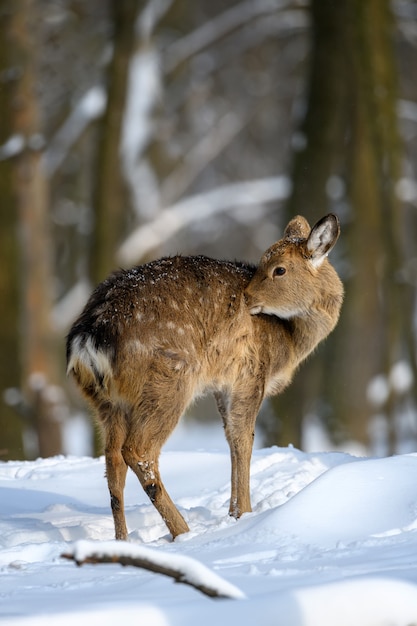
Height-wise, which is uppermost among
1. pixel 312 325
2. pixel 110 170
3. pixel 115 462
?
pixel 110 170

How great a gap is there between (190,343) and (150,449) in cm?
73

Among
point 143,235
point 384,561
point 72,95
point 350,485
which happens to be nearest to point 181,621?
point 384,561

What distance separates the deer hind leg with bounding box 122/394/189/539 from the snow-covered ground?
0.81 ft

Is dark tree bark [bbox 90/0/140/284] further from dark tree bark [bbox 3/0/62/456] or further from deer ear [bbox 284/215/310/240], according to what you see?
deer ear [bbox 284/215/310/240]

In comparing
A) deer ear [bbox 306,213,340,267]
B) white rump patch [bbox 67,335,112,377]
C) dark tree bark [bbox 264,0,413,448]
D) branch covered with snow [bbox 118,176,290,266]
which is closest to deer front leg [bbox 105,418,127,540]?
white rump patch [bbox 67,335,112,377]

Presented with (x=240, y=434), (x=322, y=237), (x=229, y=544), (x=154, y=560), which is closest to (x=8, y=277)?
(x=322, y=237)

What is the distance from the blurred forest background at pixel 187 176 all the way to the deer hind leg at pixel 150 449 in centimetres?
486

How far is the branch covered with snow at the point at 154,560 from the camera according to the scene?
3896 mm

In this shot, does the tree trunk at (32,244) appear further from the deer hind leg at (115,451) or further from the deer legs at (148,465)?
the deer legs at (148,465)

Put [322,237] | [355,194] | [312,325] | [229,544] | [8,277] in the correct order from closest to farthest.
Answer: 1. [229,544]
2. [322,237]
3. [312,325]
4. [8,277]
5. [355,194]

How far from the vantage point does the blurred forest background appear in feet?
46.5

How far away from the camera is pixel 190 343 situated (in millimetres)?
7168

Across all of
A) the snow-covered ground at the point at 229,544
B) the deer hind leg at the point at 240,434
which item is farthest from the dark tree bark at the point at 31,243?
the deer hind leg at the point at 240,434

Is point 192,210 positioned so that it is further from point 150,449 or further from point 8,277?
point 150,449
